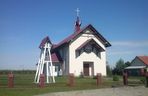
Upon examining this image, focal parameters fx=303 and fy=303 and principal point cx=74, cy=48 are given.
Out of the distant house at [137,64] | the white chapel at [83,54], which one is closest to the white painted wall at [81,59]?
the white chapel at [83,54]

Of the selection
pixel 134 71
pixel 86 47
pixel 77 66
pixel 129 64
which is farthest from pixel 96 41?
pixel 129 64

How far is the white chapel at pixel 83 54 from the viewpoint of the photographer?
153 feet

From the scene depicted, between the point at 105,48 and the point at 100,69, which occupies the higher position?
the point at 105,48

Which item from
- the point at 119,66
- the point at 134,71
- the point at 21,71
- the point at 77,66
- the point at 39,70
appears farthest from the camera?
the point at 21,71

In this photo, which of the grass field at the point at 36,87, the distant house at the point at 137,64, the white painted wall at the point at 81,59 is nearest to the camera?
the grass field at the point at 36,87

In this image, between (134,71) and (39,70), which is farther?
(134,71)

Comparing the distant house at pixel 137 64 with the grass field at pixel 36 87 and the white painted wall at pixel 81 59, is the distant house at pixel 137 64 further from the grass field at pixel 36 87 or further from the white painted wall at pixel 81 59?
the grass field at pixel 36 87

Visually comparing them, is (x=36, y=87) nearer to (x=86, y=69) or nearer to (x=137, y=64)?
(x=86, y=69)

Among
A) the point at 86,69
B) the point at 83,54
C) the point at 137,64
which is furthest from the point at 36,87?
the point at 137,64

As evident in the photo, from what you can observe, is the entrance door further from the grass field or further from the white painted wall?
the grass field

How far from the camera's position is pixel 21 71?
87188 mm

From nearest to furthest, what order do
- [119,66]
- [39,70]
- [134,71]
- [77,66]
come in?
[39,70] → [77,66] → [134,71] → [119,66]

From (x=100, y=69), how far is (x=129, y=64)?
23053 millimetres

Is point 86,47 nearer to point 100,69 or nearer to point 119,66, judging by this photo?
point 100,69
